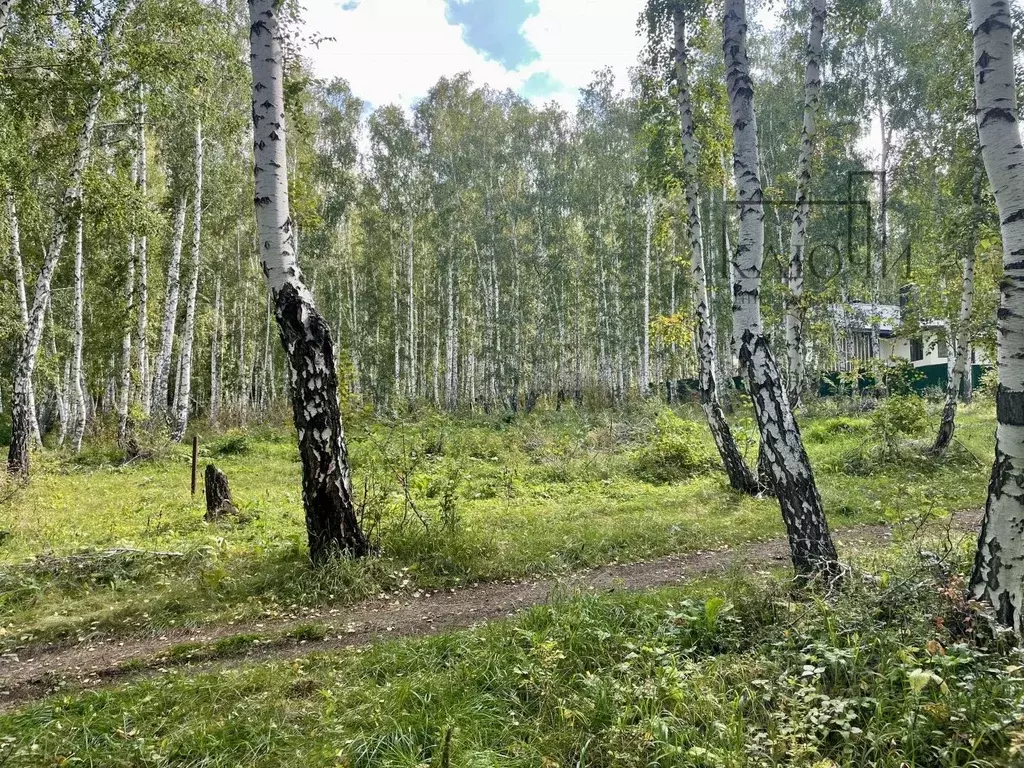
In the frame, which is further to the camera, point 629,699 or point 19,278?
point 19,278

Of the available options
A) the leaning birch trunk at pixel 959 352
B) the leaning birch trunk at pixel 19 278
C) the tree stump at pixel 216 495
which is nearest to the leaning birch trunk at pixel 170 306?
the leaning birch trunk at pixel 19 278

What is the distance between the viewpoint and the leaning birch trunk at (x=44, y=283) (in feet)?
34.6

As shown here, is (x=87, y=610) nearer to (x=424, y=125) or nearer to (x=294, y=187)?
(x=294, y=187)

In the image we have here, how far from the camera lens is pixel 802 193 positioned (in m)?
9.55

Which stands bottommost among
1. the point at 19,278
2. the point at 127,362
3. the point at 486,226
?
the point at 127,362

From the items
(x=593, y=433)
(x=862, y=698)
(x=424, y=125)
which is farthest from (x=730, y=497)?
(x=424, y=125)

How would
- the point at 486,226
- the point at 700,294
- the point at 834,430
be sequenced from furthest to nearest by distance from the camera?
1. the point at 486,226
2. the point at 834,430
3. the point at 700,294

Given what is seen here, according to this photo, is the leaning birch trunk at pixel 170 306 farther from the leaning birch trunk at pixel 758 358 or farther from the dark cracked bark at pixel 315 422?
the leaning birch trunk at pixel 758 358

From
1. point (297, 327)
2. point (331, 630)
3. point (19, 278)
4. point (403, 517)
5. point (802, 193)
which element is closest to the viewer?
point (331, 630)

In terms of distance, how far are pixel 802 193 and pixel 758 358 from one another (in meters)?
5.98

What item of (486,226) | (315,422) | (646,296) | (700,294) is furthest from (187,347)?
(646,296)

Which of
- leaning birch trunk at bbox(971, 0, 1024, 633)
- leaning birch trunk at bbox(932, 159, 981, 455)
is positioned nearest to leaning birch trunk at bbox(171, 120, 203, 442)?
leaning birch trunk at bbox(971, 0, 1024, 633)

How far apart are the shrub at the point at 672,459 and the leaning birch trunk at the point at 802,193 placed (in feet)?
6.32

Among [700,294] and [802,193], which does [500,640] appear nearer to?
[700,294]
